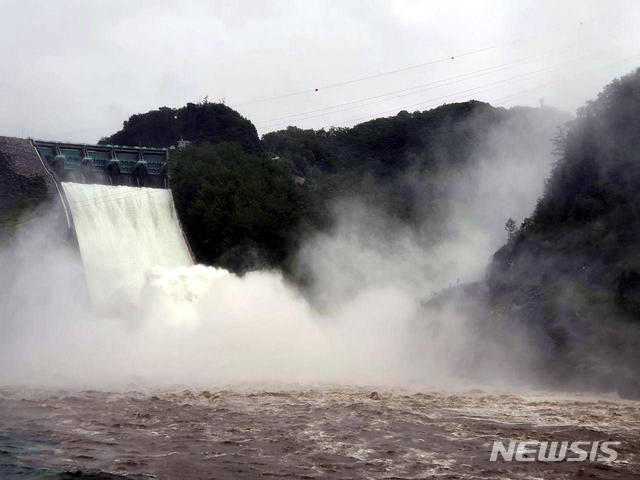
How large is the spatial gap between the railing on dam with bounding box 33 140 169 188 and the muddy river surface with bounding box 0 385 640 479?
84.0 feet

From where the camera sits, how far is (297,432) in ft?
69.6

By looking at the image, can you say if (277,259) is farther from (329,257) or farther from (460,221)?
(460,221)

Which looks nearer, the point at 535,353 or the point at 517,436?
the point at 517,436

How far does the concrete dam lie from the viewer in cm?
4203

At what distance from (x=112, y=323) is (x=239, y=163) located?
21676 mm

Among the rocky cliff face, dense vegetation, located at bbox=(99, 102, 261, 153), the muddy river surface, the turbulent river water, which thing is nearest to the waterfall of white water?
the turbulent river water

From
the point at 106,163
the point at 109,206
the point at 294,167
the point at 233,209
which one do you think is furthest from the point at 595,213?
the point at 294,167

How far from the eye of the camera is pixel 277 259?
50125 millimetres

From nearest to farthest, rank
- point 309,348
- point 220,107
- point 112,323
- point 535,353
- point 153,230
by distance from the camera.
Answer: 1. point 535,353
2. point 309,348
3. point 112,323
4. point 153,230
5. point 220,107

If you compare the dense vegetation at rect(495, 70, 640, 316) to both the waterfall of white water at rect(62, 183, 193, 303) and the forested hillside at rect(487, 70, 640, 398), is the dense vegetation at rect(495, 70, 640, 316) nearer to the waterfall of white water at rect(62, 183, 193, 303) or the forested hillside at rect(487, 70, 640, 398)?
the forested hillside at rect(487, 70, 640, 398)

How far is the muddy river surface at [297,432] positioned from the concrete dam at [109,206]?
559 inches

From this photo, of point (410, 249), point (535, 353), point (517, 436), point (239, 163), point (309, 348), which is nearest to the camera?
point (517, 436)

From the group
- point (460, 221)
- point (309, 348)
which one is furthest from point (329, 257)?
point (309, 348)

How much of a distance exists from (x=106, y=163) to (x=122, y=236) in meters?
10.9
